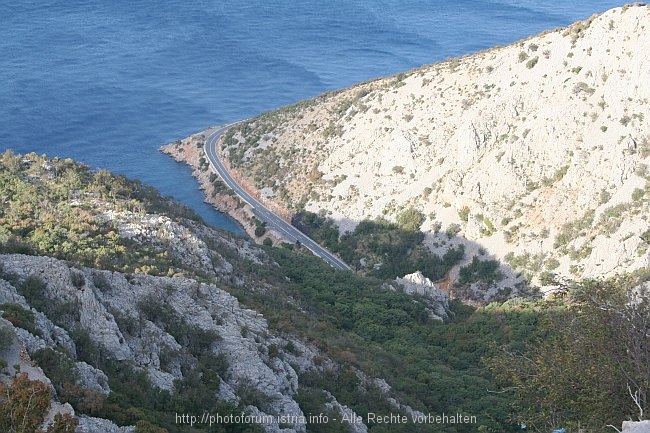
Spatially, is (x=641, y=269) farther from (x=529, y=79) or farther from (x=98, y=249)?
(x=98, y=249)

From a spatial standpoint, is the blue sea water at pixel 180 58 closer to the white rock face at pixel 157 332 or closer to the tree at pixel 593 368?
the white rock face at pixel 157 332

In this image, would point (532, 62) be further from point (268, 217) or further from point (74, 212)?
point (74, 212)

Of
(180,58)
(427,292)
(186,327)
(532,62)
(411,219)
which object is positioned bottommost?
(411,219)

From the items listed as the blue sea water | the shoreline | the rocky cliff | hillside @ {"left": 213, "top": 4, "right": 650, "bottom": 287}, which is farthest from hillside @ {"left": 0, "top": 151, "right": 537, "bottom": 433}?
the blue sea water

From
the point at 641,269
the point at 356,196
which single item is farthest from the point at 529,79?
the point at 641,269

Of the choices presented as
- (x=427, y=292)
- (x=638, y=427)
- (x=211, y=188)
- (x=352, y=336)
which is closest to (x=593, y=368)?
(x=638, y=427)
